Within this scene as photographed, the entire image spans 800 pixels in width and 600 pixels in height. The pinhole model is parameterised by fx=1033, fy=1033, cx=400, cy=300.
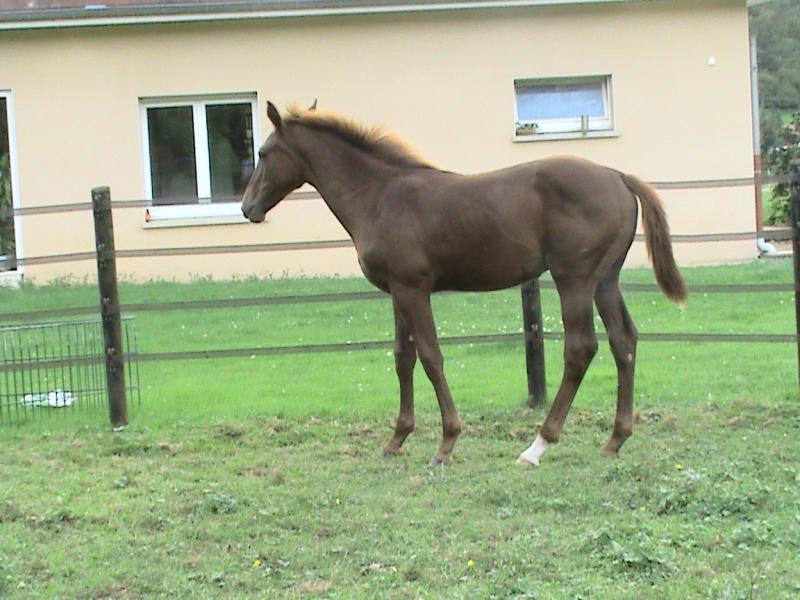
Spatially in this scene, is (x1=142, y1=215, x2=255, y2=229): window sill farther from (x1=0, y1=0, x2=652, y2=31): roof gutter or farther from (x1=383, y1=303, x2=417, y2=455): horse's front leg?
(x1=383, y1=303, x2=417, y2=455): horse's front leg

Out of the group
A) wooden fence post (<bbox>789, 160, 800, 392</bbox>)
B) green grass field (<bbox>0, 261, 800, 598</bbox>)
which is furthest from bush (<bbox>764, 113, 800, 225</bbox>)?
wooden fence post (<bbox>789, 160, 800, 392</bbox>)

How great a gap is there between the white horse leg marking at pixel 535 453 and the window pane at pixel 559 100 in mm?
9876

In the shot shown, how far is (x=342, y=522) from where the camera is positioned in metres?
4.78

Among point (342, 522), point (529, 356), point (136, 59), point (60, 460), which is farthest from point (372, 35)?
point (342, 522)

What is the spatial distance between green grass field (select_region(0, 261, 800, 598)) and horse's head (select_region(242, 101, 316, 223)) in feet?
4.94

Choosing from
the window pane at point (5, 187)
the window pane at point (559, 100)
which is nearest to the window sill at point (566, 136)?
the window pane at point (559, 100)

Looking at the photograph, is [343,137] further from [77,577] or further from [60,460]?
[77,577]

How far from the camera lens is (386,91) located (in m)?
14.7

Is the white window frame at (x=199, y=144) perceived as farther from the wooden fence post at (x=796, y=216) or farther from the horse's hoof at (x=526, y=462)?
the horse's hoof at (x=526, y=462)

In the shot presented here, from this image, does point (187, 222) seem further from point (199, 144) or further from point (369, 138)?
point (369, 138)

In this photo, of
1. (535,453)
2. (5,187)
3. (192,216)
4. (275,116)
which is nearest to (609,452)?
(535,453)

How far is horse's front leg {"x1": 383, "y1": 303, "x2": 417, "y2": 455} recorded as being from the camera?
6215 mm

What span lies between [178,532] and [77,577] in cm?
60

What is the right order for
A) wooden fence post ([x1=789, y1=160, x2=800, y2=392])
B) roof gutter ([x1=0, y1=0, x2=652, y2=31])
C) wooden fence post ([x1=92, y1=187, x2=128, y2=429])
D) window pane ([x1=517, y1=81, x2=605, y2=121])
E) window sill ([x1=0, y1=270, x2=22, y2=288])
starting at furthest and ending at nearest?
window pane ([x1=517, y1=81, x2=605, y2=121])
roof gutter ([x1=0, y1=0, x2=652, y2=31])
window sill ([x1=0, y1=270, x2=22, y2=288])
wooden fence post ([x1=92, y1=187, x2=128, y2=429])
wooden fence post ([x1=789, y1=160, x2=800, y2=392])
